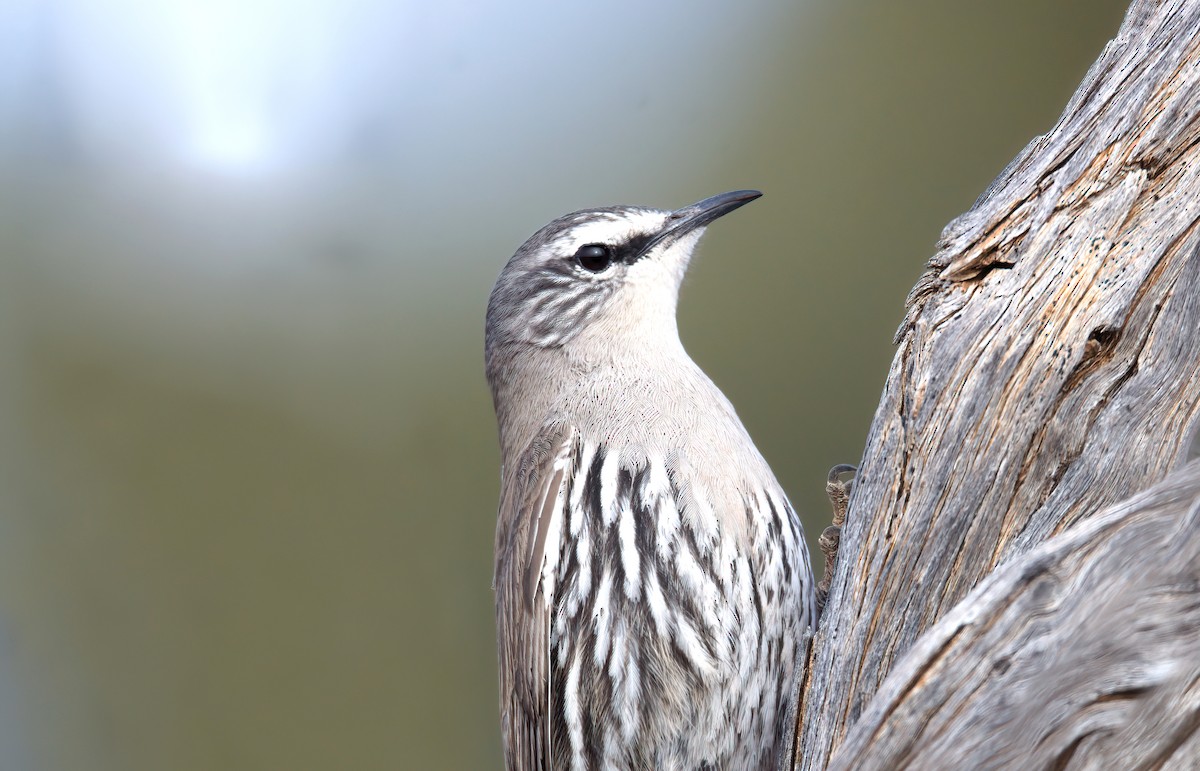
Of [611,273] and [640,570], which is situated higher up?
[611,273]

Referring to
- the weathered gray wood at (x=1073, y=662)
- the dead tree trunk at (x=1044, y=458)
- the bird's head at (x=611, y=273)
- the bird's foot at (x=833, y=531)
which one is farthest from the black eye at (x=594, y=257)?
the weathered gray wood at (x=1073, y=662)

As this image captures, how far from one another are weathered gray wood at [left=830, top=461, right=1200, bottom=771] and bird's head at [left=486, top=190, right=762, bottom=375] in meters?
1.03

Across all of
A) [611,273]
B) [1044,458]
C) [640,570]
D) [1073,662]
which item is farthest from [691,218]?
[1073,662]

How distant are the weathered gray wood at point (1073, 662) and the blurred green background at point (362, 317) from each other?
172 cm

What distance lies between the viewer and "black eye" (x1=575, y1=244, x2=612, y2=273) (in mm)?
2014

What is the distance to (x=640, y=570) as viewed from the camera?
A: 1652 millimetres

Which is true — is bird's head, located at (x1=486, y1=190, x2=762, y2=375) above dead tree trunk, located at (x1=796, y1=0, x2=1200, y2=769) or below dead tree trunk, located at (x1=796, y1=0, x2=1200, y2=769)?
above

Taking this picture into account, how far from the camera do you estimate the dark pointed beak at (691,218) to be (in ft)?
6.60

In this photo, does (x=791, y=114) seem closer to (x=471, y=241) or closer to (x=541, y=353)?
(x=471, y=241)

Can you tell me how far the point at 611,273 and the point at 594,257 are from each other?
0.05 meters

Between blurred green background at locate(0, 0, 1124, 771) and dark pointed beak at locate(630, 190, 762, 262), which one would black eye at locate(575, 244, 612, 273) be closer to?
dark pointed beak at locate(630, 190, 762, 262)

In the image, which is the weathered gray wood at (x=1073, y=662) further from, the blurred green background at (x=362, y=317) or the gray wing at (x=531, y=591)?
the blurred green background at (x=362, y=317)

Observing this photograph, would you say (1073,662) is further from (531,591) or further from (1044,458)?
(531,591)

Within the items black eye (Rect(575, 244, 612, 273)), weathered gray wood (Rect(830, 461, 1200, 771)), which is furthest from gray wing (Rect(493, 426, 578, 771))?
weathered gray wood (Rect(830, 461, 1200, 771))
